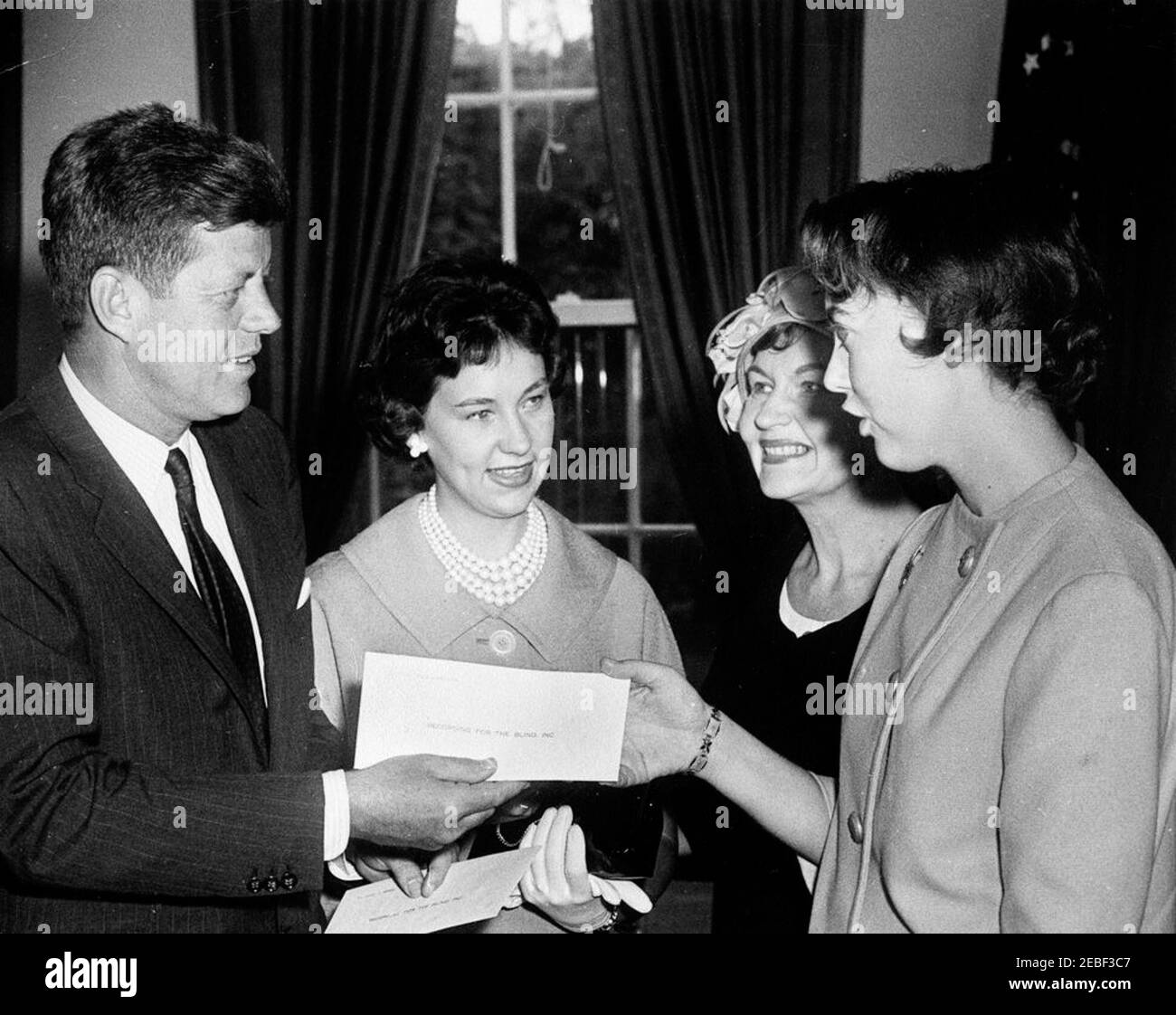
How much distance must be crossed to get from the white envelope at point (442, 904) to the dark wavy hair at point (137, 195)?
109cm

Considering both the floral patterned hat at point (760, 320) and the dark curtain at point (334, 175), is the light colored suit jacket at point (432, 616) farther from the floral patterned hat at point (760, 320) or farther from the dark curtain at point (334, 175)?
the dark curtain at point (334, 175)

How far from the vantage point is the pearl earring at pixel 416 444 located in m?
2.38

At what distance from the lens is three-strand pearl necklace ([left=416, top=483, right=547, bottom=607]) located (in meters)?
2.32

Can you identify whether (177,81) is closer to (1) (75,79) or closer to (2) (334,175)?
(1) (75,79)

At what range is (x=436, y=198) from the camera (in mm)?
3902

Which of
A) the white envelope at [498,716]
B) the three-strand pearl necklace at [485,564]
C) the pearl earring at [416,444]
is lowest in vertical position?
the white envelope at [498,716]

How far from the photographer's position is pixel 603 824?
7.27 ft

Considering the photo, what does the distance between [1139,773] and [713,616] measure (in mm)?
2133

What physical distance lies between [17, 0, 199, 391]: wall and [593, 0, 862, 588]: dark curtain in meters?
1.30

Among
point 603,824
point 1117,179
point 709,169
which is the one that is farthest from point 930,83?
point 603,824

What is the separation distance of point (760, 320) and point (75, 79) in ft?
5.30

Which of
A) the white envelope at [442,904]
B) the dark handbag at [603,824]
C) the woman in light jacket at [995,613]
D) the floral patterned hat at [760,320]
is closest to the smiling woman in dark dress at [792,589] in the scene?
the floral patterned hat at [760,320]

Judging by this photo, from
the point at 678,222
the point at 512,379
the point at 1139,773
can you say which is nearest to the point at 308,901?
the point at 512,379
